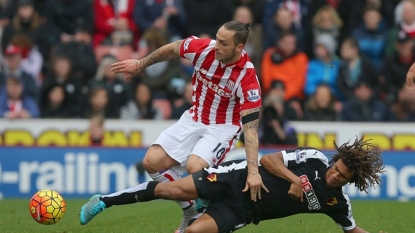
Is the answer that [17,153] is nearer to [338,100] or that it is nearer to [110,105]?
[110,105]

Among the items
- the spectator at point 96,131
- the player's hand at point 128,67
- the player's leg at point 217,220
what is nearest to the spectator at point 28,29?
the spectator at point 96,131

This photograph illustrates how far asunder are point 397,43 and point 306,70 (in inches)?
76.5

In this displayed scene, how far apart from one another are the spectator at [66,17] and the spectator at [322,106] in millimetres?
4902

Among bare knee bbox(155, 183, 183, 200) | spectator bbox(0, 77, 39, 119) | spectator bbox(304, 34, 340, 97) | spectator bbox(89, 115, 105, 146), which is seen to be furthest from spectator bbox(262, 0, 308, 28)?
bare knee bbox(155, 183, 183, 200)

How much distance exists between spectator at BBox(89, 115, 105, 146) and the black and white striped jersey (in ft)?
24.5

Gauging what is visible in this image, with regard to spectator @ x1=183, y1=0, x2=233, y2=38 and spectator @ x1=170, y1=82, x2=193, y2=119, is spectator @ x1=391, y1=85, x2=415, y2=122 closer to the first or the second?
spectator @ x1=183, y1=0, x2=233, y2=38

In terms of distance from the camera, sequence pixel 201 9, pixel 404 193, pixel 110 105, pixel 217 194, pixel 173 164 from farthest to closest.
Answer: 1. pixel 201 9
2. pixel 110 105
3. pixel 404 193
4. pixel 173 164
5. pixel 217 194

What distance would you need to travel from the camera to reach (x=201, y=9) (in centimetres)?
1864

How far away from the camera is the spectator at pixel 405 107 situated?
1745 cm

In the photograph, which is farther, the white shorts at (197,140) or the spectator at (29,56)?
the spectator at (29,56)

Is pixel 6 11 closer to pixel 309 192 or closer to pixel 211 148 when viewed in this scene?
pixel 211 148

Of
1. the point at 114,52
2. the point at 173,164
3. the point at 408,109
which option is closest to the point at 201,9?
the point at 114,52

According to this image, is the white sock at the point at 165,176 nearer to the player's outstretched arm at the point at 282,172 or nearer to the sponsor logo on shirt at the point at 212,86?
the sponsor logo on shirt at the point at 212,86

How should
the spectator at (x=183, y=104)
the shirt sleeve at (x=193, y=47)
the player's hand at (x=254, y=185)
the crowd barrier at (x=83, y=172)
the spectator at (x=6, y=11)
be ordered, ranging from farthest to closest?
the spectator at (x=6, y=11)
the spectator at (x=183, y=104)
the crowd barrier at (x=83, y=172)
the shirt sleeve at (x=193, y=47)
the player's hand at (x=254, y=185)
